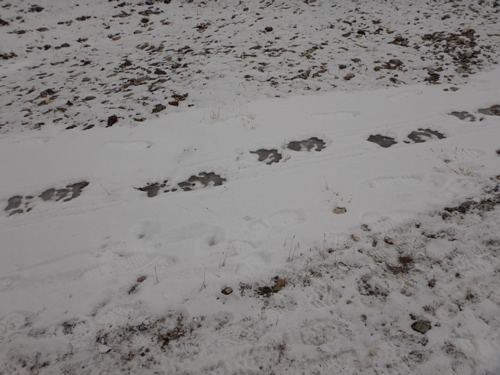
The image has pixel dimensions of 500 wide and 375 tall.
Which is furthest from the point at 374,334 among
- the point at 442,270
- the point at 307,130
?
the point at 307,130

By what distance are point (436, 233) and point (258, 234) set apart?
182cm

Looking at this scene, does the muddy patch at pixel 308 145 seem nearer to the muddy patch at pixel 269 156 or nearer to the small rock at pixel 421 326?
the muddy patch at pixel 269 156

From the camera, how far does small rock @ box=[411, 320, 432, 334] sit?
2.24 metres

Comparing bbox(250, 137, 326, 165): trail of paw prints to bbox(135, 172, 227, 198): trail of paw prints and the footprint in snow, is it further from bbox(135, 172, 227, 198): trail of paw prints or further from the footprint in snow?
bbox(135, 172, 227, 198): trail of paw prints

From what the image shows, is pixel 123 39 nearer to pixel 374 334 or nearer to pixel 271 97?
pixel 271 97

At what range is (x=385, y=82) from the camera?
225 inches

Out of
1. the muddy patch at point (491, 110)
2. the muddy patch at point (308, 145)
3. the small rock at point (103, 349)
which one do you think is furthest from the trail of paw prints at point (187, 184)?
the muddy patch at point (491, 110)

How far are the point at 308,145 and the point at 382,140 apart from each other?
1116mm

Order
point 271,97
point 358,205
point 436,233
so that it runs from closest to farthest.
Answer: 1. point 436,233
2. point 358,205
3. point 271,97

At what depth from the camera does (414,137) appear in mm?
4359

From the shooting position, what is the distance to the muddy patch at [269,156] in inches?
162

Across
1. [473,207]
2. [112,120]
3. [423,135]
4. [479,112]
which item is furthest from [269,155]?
[479,112]

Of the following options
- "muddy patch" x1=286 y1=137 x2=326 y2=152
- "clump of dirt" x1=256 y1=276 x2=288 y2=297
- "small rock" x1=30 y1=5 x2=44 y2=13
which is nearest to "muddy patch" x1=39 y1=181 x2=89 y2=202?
"clump of dirt" x1=256 y1=276 x2=288 y2=297

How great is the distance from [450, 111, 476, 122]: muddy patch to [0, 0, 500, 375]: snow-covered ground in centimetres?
3
